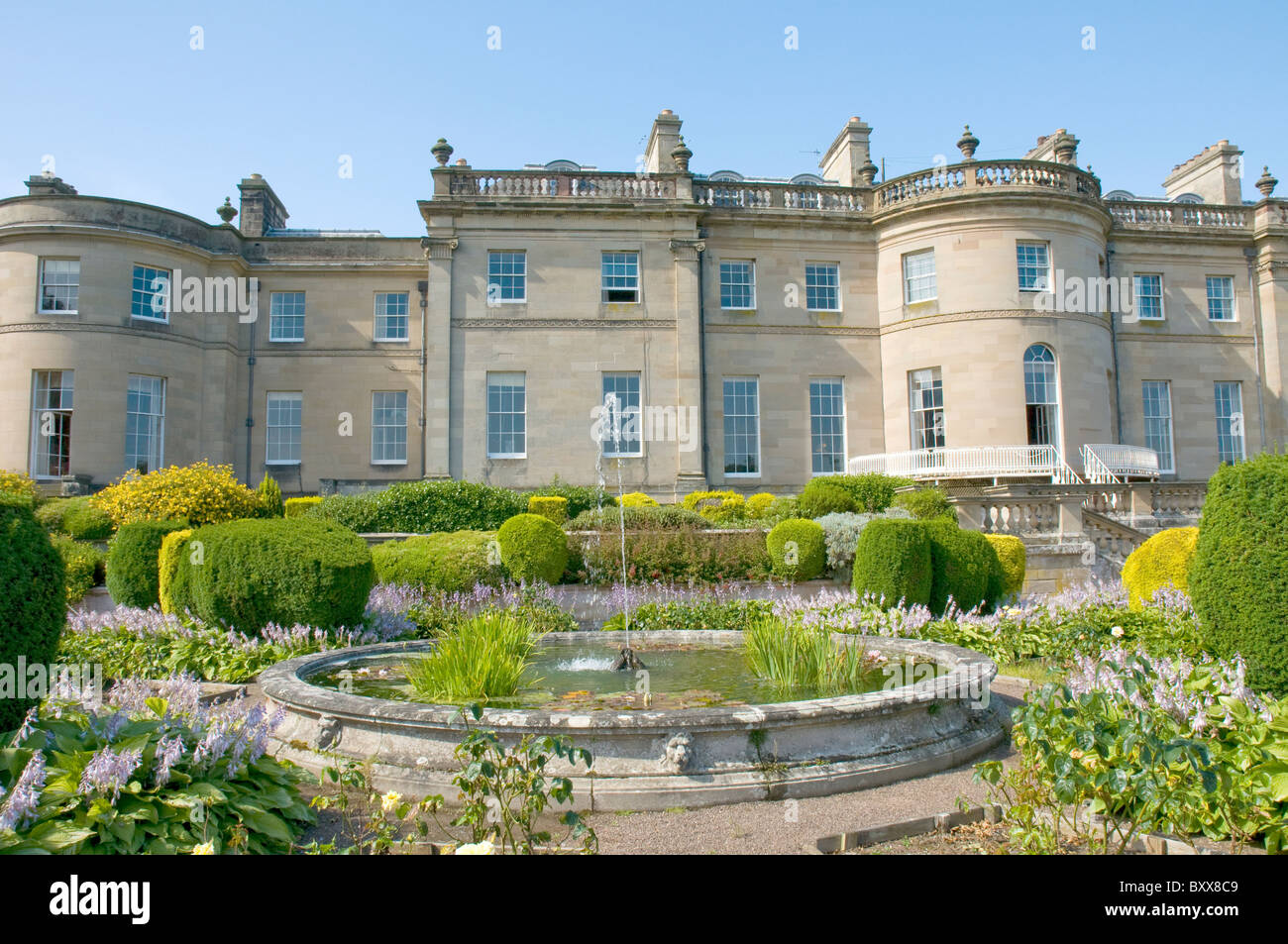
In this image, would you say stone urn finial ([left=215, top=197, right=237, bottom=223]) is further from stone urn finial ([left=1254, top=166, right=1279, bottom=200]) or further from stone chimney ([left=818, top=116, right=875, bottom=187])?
stone urn finial ([left=1254, top=166, right=1279, bottom=200])

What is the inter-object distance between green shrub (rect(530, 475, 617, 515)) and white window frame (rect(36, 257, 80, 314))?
13.3m

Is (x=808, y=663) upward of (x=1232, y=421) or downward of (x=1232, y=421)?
downward

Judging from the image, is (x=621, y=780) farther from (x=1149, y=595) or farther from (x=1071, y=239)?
(x=1071, y=239)

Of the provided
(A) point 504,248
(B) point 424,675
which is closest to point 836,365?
(A) point 504,248

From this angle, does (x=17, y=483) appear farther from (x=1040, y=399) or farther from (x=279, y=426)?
(x=1040, y=399)

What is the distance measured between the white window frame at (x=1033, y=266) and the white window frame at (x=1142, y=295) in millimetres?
4534

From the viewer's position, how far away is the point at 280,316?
25.1 metres

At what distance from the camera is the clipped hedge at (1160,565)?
10039mm

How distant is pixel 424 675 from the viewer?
5.96 m

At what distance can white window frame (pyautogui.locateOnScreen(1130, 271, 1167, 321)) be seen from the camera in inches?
1013

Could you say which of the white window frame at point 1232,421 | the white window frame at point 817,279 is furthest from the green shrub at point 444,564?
the white window frame at point 1232,421

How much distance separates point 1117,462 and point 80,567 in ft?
78.0

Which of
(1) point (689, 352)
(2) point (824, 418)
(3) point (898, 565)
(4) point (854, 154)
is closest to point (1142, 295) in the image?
(4) point (854, 154)

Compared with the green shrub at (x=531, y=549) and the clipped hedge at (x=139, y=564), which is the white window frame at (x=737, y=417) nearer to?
the green shrub at (x=531, y=549)
